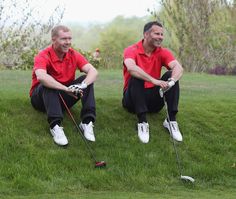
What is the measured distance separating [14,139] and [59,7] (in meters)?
11.4

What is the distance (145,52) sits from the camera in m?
6.51

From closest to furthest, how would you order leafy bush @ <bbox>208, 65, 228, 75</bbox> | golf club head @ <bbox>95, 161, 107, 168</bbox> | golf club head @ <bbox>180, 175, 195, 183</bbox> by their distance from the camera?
golf club head @ <bbox>180, 175, 195, 183</bbox> < golf club head @ <bbox>95, 161, 107, 168</bbox> < leafy bush @ <bbox>208, 65, 228, 75</bbox>

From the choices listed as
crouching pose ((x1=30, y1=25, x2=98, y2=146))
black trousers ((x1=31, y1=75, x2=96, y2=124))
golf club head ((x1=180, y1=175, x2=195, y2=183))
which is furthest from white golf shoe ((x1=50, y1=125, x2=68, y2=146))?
golf club head ((x1=180, y1=175, x2=195, y2=183))

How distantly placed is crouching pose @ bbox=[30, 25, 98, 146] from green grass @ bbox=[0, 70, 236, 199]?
0.61ft

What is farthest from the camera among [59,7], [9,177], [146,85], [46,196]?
[59,7]

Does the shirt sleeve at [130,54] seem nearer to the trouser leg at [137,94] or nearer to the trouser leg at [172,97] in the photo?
the trouser leg at [137,94]

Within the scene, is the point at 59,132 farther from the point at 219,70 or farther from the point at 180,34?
the point at 180,34

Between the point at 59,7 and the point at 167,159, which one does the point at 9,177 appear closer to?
the point at 167,159

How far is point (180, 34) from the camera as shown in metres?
19.2

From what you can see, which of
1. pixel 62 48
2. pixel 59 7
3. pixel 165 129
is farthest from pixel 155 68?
pixel 59 7

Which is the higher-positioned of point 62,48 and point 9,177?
point 62,48

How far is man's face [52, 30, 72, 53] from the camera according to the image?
6.00 m

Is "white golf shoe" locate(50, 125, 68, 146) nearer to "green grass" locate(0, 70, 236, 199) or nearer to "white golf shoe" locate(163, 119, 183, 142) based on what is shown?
A: "green grass" locate(0, 70, 236, 199)

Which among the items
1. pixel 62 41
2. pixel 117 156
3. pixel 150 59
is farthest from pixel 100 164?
pixel 150 59
